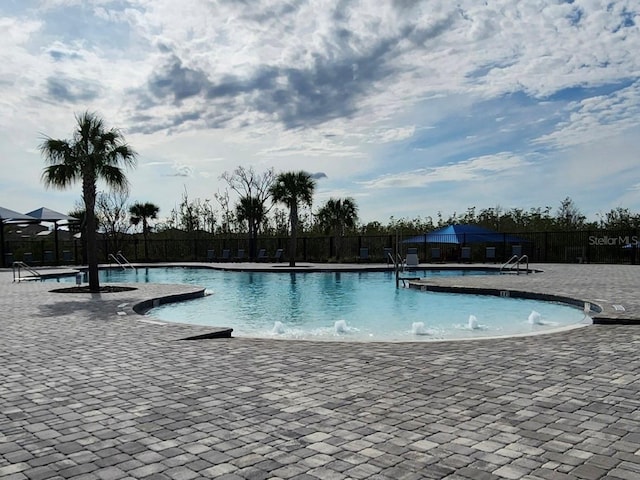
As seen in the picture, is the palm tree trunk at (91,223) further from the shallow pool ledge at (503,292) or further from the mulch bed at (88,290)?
the shallow pool ledge at (503,292)

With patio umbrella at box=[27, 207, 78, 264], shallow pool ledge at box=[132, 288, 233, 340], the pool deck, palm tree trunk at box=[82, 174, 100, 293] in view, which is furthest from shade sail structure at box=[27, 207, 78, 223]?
the pool deck

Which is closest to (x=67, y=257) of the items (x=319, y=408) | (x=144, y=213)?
(x=144, y=213)

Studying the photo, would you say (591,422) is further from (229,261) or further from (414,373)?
(229,261)

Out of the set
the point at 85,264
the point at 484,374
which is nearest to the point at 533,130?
the point at 484,374

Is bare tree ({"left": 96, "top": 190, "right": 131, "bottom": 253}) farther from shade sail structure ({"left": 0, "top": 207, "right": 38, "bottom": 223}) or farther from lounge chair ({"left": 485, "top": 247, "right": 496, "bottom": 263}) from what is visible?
lounge chair ({"left": 485, "top": 247, "right": 496, "bottom": 263})

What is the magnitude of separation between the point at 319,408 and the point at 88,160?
1135 cm

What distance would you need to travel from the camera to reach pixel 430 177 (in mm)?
24594

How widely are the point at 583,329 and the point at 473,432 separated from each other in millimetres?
4621

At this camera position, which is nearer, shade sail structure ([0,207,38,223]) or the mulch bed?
the mulch bed

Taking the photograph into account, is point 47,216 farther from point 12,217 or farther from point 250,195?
point 250,195

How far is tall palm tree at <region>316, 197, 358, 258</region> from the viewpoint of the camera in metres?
29.2

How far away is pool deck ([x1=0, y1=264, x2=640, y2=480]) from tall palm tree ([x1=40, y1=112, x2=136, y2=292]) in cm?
687

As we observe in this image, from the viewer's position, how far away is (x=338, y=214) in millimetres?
29234

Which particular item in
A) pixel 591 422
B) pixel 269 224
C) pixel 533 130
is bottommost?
pixel 591 422
